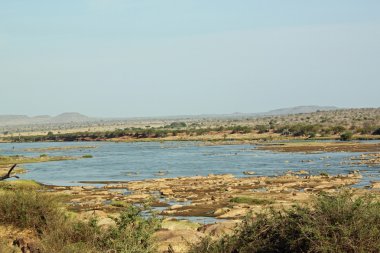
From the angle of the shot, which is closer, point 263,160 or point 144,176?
point 144,176

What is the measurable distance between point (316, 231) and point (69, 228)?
22.7 ft

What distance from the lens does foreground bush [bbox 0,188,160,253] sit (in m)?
12.4

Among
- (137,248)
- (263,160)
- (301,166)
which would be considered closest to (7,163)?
(263,160)

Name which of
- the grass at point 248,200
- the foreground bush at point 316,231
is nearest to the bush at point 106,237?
the foreground bush at point 316,231

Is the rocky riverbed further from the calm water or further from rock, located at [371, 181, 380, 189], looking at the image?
the calm water

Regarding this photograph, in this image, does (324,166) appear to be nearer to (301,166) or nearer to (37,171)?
(301,166)

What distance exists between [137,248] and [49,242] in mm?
2290

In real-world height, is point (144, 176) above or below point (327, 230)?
below

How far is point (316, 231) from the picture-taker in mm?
10547

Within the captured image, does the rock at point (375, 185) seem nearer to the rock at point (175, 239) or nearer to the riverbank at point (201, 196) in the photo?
the riverbank at point (201, 196)

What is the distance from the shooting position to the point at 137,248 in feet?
39.3

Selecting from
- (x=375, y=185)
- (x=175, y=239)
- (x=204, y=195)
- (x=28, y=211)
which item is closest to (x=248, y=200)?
(x=204, y=195)

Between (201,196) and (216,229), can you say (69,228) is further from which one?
(201,196)

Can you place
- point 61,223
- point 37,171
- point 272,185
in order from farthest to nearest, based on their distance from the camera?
1. point 37,171
2. point 272,185
3. point 61,223
